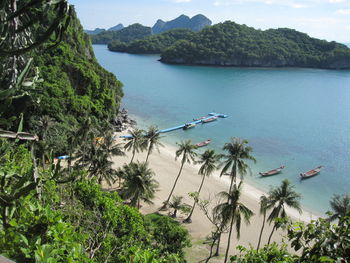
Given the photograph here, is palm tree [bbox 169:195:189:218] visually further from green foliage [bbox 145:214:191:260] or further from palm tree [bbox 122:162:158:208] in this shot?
green foliage [bbox 145:214:191:260]

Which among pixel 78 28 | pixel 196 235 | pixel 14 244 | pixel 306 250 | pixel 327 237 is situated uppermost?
pixel 78 28

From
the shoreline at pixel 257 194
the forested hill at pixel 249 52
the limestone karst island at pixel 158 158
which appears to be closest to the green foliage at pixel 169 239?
the limestone karst island at pixel 158 158

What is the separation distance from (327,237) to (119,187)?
29217mm

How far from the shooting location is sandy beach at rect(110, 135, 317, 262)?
26312mm

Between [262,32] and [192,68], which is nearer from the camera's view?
[192,68]

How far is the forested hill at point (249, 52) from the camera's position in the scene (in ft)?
447

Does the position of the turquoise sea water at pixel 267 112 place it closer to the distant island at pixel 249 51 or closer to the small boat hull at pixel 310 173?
the small boat hull at pixel 310 173

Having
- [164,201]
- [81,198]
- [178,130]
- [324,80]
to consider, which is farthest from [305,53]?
[81,198]

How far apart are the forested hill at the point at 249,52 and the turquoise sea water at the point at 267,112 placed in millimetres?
16761

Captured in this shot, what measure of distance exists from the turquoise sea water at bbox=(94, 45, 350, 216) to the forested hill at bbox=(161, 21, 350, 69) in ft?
55.0

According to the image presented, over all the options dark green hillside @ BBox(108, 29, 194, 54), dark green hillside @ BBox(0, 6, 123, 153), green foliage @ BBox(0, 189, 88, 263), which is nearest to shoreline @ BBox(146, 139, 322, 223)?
dark green hillside @ BBox(0, 6, 123, 153)

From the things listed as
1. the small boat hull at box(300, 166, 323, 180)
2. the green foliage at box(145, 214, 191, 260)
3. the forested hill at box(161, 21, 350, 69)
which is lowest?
the small boat hull at box(300, 166, 323, 180)

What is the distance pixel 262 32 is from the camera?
526 ft

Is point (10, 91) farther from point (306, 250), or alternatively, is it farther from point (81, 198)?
point (81, 198)
